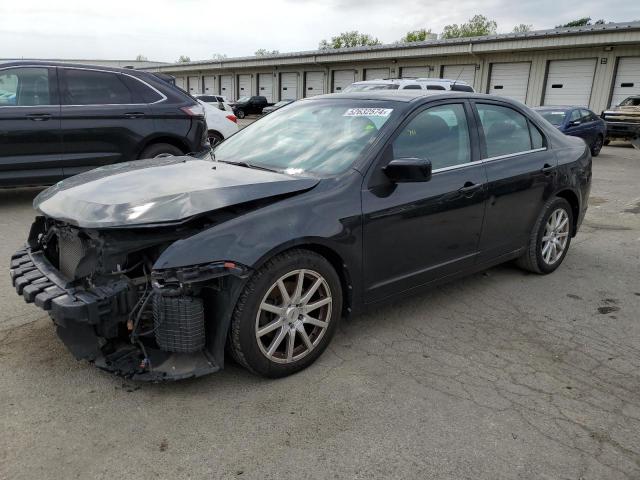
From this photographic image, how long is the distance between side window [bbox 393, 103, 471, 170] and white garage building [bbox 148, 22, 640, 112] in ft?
64.1

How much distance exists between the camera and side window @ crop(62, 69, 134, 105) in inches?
272

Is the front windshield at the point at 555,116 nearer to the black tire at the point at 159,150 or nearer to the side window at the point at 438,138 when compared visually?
the black tire at the point at 159,150

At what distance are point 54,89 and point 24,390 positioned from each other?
16.9 ft

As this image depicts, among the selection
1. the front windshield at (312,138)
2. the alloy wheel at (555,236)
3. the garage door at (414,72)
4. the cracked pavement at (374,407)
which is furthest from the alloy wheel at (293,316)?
the garage door at (414,72)

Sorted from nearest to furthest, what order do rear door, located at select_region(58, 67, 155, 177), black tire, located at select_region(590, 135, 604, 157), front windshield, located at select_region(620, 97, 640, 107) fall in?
rear door, located at select_region(58, 67, 155, 177) < black tire, located at select_region(590, 135, 604, 157) < front windshield, located at select_region(620, 97, 640, 107)

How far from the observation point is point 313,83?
117ft

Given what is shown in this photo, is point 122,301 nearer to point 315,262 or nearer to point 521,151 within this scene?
point 315,262

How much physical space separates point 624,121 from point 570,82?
259 inches

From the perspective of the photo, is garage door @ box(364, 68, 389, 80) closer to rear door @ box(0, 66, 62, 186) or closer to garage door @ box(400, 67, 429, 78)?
garage door @ box(400, 67, 429, 78)

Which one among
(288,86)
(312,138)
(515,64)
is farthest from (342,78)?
(312,138)

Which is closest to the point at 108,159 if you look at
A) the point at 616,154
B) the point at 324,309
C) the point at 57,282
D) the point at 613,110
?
the point at 57,282

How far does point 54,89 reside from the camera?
6.78 meters

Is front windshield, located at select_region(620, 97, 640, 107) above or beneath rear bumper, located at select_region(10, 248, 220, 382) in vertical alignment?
above

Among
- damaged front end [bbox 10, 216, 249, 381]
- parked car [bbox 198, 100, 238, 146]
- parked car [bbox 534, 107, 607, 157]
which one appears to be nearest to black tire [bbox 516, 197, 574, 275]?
damaged front end [bbox 10, 216, 249, 381]
